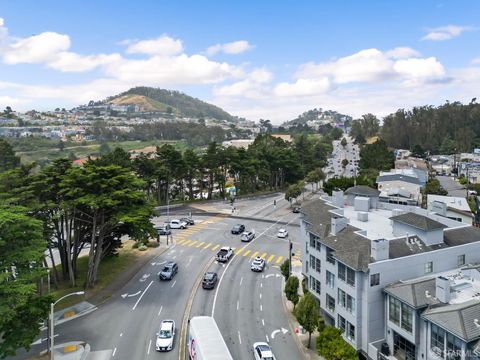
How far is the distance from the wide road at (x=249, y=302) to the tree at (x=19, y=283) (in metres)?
16.1

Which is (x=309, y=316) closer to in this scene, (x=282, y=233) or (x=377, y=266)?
(x=377, y=266)

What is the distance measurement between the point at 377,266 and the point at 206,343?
49.8ft

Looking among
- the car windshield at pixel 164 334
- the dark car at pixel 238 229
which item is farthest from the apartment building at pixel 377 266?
the dark car at pixel 238 229

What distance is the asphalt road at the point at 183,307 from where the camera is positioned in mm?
36469

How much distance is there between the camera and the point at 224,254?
5925cm

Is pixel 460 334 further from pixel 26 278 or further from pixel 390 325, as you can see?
pixel 26 278

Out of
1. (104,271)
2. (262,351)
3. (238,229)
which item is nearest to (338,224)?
(262,351)

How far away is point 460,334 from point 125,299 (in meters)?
35.0

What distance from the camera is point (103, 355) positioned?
3469cm

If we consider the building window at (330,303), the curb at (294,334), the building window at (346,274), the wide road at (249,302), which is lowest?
the curb at (294,334)

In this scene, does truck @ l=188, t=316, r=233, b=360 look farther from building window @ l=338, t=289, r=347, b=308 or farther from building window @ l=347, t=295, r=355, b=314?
building window @ l=338, t=289, r=347, b=308

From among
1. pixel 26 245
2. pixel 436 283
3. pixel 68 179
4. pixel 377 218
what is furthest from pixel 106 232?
pixel 436 283

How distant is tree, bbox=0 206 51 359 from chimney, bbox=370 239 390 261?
90.2ft

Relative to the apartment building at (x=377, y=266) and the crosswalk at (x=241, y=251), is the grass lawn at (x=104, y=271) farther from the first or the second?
the apartment building at (x=377, y=266)
